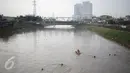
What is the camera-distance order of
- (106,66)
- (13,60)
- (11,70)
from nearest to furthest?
1. (11,70)
2. (106,66)
3. (13,60)

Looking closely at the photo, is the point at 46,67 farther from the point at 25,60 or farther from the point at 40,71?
the point at 25,60

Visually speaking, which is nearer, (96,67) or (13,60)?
(96,67)

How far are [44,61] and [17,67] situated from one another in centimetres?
312

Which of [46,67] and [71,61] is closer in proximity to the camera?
[46,67]

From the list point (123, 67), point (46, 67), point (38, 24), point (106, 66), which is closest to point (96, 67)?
point (106, 66)

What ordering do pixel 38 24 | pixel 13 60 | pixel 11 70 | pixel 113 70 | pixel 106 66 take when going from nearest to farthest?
pixel 11 70, pixel 113 70, pixel 106 66, pixel 13 60, pixel 38 24

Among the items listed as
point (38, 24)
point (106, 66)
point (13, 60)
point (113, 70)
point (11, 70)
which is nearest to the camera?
point (11, 70)

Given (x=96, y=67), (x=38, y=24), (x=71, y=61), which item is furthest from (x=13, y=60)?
(x=38, y=24)

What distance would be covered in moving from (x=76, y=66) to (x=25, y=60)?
184 inches

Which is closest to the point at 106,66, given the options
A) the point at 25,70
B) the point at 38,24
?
the point at 25,70

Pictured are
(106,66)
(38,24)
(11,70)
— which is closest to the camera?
(11,70)

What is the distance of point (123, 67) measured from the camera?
1658 cm

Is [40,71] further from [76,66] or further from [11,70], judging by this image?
[76,66]

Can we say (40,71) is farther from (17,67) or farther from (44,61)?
(44,61)
